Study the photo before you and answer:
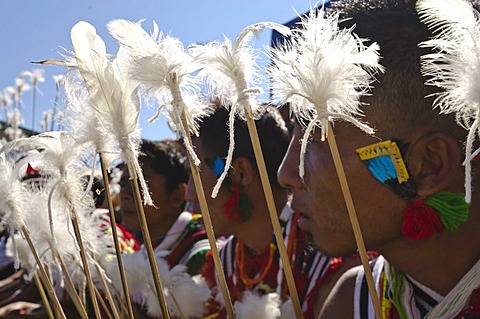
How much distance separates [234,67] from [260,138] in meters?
1.69

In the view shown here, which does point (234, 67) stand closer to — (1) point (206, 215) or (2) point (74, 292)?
(1) point (206, 215)

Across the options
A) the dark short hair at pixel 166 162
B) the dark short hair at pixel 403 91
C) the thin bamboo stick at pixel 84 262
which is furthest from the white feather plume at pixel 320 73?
the dark short hair at pixel 166 162

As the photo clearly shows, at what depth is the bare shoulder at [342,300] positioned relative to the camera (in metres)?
1.69

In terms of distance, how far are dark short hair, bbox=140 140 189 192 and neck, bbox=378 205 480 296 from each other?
94.5 inches

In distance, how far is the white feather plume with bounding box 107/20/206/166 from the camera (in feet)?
3.19

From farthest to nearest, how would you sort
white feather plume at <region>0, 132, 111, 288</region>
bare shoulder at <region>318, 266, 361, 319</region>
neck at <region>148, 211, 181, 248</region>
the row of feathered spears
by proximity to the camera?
neck at <region>148, 211, 181, 248</region>
bare shoulder at <region>318, 266, 361, 319</region>
white feather plume at <region>0, 132, 111, 288</region>
the row of feathered spears

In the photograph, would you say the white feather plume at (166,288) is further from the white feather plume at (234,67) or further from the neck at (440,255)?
the white feather plume at (234,67)

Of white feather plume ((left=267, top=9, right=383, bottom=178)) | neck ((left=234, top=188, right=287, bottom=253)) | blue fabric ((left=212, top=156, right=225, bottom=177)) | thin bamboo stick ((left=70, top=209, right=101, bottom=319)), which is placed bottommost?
neck ((left=234, top=188, right=287, bottom=253))

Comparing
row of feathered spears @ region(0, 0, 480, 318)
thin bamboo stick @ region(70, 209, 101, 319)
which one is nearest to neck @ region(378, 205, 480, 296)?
row of feathered spears @ region(0, 0, 480, 318)

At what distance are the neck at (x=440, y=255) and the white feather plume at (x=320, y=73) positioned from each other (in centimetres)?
57

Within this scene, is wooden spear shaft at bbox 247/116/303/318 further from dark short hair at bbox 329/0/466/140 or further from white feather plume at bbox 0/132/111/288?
dark short hair at bbox 329/0/466/140

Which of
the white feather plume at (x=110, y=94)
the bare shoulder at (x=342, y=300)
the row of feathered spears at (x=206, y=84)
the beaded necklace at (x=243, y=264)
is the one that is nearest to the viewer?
the row of feathered spears at (x=206, y=84)

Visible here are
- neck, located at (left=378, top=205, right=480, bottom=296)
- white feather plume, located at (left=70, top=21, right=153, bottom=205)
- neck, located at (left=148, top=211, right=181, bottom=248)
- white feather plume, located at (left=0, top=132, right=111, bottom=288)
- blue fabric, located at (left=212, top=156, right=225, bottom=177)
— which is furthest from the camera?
neck, located at (left=148, top=211, right=181, bottom=248)

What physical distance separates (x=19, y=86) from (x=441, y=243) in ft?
12.9
